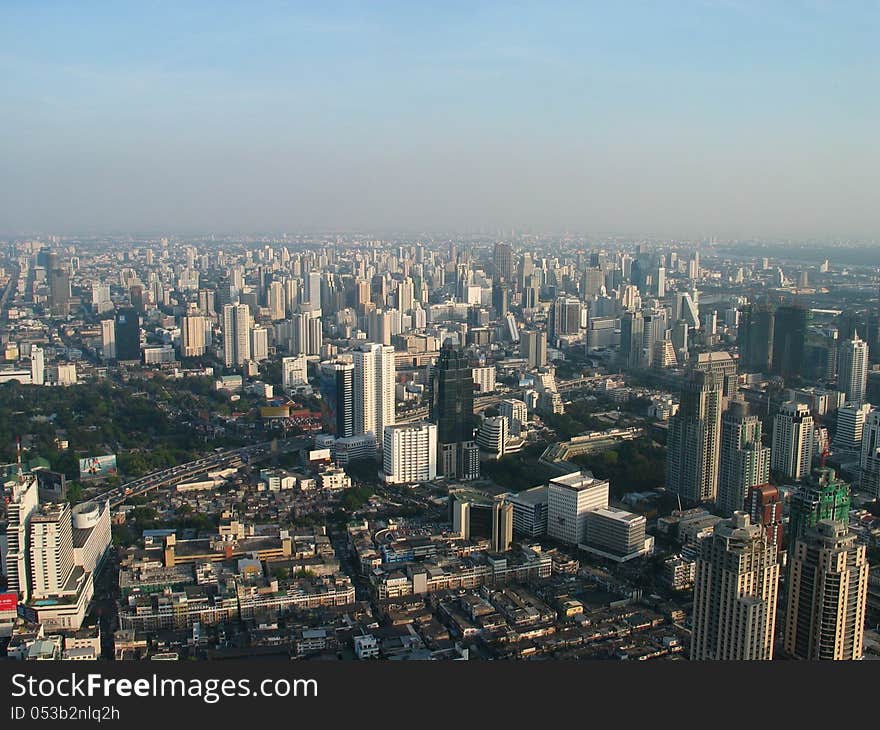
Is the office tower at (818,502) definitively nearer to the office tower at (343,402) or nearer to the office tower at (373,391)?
the office tower at (373,391)

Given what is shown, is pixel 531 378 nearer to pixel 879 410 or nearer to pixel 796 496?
pixel 879 410

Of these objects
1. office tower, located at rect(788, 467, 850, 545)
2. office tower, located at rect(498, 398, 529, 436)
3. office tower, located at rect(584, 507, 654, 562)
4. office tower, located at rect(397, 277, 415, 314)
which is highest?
office tower, located at rect(397, 277, 415, 314)

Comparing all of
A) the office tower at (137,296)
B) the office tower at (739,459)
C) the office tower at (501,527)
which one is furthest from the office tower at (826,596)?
the office tower at (137,296)

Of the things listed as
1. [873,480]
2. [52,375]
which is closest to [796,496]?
[873,480]

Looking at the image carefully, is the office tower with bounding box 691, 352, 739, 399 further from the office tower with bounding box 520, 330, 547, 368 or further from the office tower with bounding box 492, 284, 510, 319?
the office tower with bounding box 492, 284, 510, 319

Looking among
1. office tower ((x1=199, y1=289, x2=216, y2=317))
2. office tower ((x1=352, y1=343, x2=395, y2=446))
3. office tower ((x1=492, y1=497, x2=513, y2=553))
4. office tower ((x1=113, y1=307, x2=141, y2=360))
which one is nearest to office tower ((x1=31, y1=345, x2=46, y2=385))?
office tower ((x1=113, y1=307, x2=141, y2=360))

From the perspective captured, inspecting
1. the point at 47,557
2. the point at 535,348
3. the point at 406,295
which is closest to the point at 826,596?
the point at 47,557
